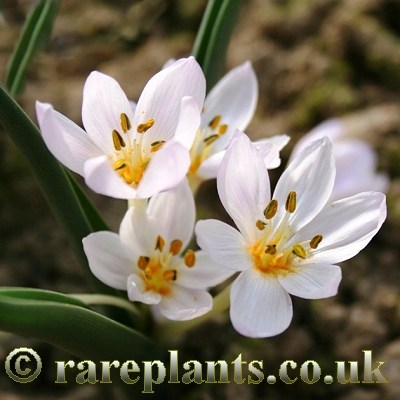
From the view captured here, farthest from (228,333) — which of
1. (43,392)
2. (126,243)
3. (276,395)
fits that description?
(126,243)

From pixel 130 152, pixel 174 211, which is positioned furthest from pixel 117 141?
pixel 174 211

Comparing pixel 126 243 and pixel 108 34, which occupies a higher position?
pixel 108 34

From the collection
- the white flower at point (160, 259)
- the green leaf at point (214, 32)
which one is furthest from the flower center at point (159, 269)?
the green leaf at point (214, 32)

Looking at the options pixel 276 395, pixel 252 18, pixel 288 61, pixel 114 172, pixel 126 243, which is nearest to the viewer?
pixel 114 172

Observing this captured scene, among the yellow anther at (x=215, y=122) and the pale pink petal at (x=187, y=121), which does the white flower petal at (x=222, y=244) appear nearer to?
the pale pink petal at (x=187, y=121)

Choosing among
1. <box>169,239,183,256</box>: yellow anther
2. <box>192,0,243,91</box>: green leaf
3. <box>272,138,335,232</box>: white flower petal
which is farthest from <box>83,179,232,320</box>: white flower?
→ <box>192,0,243,91</box>: green leaf

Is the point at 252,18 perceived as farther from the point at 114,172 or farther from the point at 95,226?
the point at 114,172
